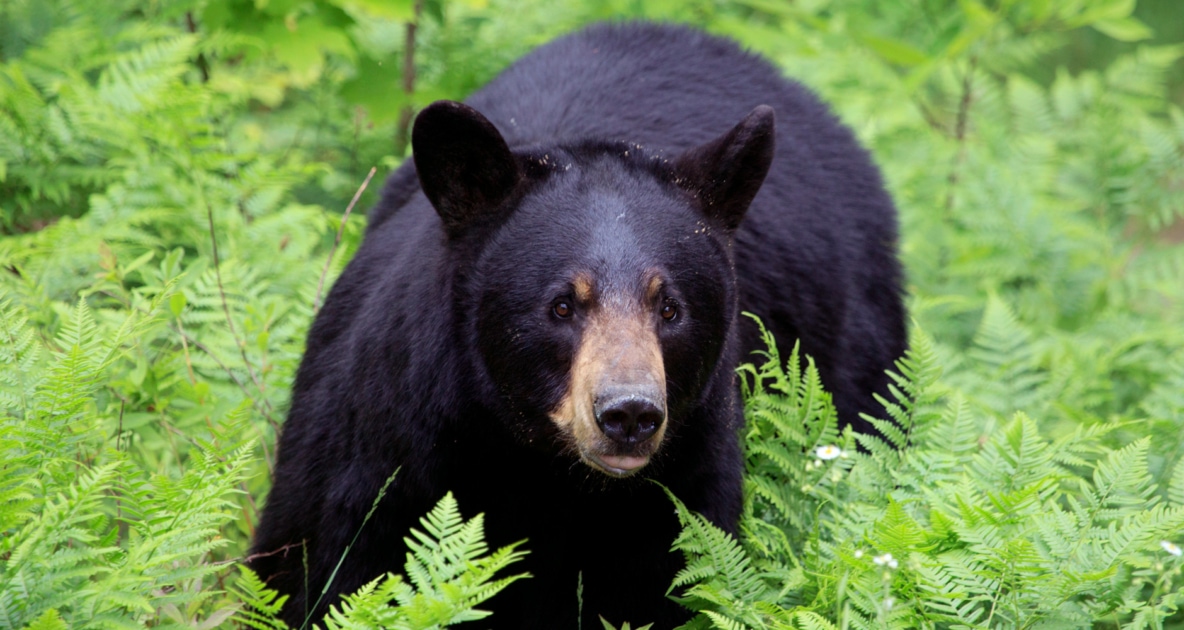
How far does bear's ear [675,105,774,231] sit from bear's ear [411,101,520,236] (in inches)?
24.6

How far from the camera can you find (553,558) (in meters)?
3.75

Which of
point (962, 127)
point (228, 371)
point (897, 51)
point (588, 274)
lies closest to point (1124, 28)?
point (897, 51)

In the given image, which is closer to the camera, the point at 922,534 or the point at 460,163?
the point at 922,534

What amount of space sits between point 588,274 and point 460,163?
1.84 ft

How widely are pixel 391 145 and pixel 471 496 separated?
415 centimetres

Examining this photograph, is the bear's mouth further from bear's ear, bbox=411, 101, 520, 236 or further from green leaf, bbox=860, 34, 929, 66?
green leaf, bbox=860, 34, 929, 66

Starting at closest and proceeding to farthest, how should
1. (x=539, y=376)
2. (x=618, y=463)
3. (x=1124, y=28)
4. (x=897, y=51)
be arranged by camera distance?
(x=618, y=463) < (x=539, y=376) < (x=897, y=51) < (x=1124, y=28)

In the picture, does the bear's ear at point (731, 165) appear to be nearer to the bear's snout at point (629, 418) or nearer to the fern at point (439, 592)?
the bear's snout at point (629, 418)

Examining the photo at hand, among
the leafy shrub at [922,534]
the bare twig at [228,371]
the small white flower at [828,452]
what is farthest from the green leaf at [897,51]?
the bare twig at [228,371]

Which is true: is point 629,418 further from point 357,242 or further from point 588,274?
point 357,242

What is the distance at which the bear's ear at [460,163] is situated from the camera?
3.58 metres

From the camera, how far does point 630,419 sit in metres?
3.18

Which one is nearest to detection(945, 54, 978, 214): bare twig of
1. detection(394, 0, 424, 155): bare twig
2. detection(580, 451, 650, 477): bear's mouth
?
detection(394, 0, 424, 155): bare twig

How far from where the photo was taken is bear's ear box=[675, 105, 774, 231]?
3.93 m
